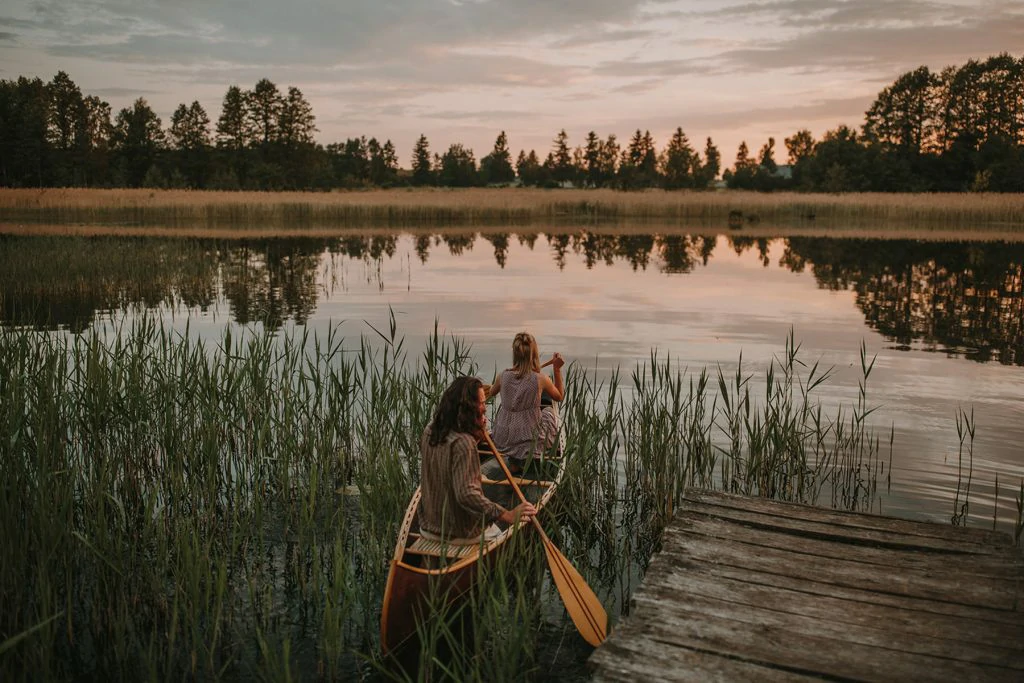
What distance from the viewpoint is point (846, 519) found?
4781 mm

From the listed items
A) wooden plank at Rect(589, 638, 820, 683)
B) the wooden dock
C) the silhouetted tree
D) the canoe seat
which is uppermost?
the silhouetted tree

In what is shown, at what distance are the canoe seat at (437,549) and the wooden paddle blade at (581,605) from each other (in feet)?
1.34

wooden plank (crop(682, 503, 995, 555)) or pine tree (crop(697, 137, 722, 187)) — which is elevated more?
pine tree (crop(697, 137, 722, 187))

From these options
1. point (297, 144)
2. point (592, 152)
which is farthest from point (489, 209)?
point (592, 152)

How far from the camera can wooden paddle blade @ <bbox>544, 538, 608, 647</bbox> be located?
4.04 meters

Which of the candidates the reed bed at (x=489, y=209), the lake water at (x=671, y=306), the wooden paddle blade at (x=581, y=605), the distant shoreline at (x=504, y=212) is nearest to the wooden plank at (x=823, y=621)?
the wooden paddle blade at (x=581, y=605)

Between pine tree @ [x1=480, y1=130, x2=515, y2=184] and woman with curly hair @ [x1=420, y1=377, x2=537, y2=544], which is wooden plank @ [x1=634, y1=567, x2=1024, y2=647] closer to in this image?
woman with curly hair @ [x1=420, y1=377, x2=537, y2=544]

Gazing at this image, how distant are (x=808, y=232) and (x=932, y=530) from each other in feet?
116

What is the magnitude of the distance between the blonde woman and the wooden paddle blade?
1708 mm

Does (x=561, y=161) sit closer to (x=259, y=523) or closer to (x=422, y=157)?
(x=422, y=157)

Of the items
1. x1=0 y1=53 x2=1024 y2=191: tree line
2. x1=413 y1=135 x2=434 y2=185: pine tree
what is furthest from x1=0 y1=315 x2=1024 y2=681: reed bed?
x1=413 y1=135 x2=434 y2=185: pine tree

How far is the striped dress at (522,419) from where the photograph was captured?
5875 mm

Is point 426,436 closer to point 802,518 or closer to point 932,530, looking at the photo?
point 802,518

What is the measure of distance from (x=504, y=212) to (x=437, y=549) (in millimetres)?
42468
